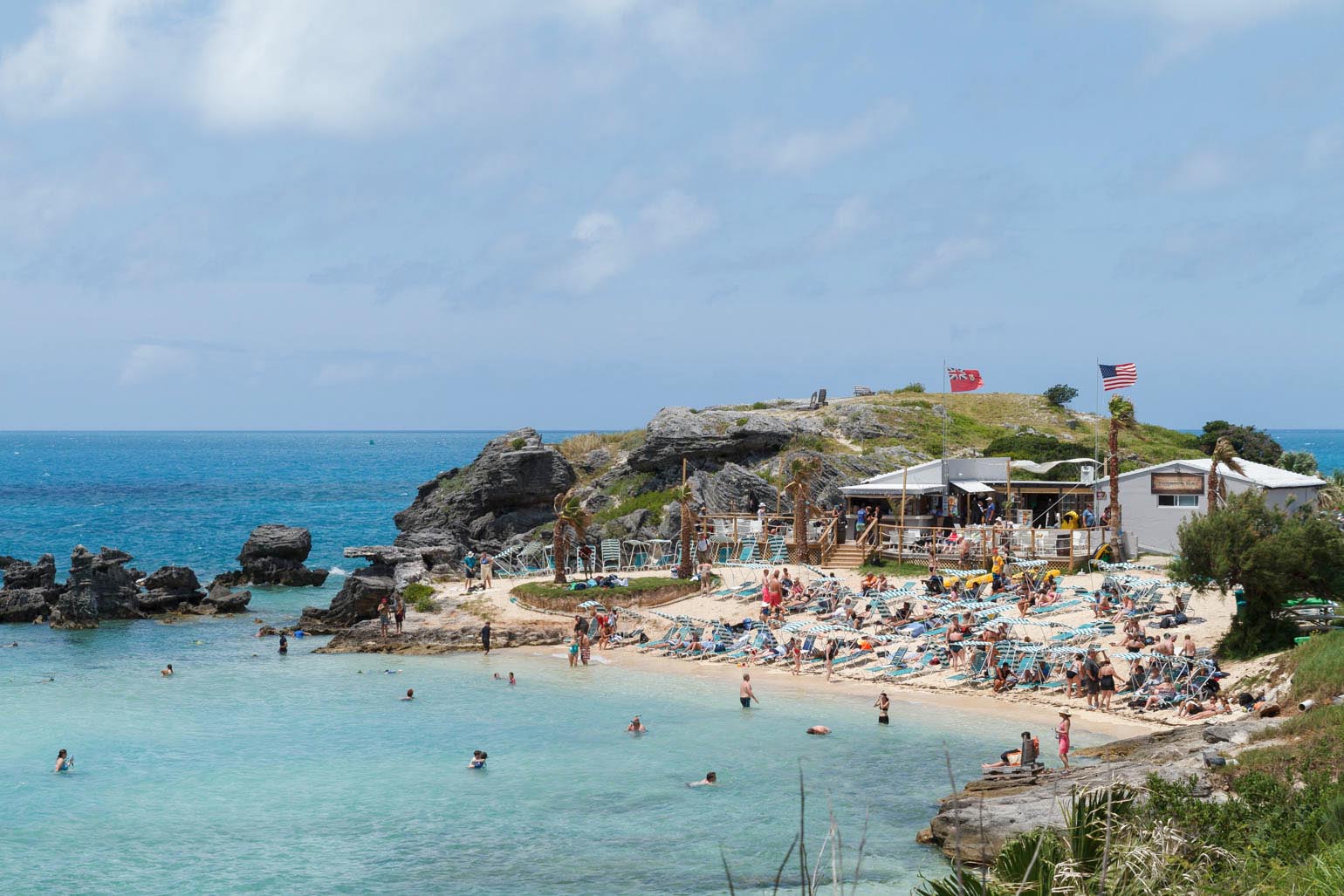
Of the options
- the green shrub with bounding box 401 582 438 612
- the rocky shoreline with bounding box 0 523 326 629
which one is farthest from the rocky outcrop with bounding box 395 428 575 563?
the green shrub with bounding box 401 582 438 612

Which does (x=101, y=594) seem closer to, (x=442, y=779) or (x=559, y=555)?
(x=559, y=555)

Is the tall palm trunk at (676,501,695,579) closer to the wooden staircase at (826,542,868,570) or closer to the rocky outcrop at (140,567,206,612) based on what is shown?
the wooden staircase at (826,542,868,570)

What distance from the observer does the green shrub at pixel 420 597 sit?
1596 inches

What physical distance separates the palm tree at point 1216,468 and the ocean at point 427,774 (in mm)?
13577

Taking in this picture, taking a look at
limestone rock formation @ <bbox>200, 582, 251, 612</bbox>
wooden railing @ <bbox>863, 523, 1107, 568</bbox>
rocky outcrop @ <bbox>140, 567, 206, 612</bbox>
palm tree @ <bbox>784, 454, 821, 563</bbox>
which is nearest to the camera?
wooden railing @ <bbox>863, 523, 1107, 568</bbox>

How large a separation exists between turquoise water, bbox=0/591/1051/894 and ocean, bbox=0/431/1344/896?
0.23 feet

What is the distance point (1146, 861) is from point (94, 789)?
20.7 m

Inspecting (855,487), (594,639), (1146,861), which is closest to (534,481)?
(855,487)

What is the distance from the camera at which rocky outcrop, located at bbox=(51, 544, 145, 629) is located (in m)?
42.4

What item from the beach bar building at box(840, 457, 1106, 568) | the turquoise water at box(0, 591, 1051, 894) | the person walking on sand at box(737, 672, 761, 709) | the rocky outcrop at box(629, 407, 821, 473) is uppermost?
the rocky outcrop at box(629, 407, 821, 473)

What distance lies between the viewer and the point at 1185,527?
26.5m

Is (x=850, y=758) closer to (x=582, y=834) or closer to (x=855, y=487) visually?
(x=582, y=834)

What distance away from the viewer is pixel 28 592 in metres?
44.3

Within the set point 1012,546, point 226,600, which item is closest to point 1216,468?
point 1012,546
